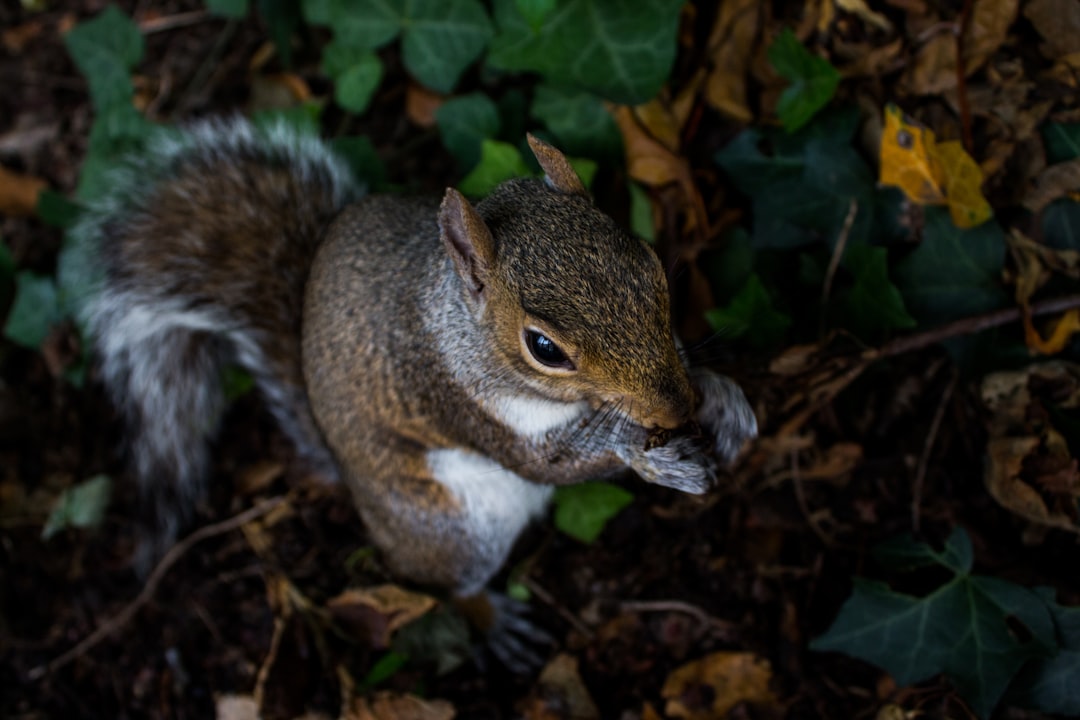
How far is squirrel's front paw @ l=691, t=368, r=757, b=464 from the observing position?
1.88 meters

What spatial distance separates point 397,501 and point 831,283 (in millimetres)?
1150

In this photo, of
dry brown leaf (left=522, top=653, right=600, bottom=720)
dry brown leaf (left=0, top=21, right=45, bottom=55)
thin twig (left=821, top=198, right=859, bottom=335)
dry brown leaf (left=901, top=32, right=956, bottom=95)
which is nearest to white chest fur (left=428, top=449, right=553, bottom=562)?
dry brown leaf (left=522, top=653, right=600, bottom=720)

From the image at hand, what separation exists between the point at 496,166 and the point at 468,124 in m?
0.26

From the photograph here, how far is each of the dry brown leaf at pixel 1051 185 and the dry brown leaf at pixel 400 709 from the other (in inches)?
70.3

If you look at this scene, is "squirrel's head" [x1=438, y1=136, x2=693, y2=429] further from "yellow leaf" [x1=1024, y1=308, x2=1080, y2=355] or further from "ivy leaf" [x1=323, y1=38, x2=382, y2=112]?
"ivy leaf" [x1=323, y1=38, x2=382, y2=112]

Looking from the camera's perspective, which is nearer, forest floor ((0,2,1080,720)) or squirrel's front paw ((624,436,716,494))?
squirrel's front paw ((624,436,716,494))

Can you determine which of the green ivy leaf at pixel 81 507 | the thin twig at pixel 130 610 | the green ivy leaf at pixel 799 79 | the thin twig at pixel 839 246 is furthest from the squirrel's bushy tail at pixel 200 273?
the thin twig at pixel 839 246

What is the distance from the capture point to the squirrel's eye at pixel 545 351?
157 centimetres

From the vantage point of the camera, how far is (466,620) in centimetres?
245

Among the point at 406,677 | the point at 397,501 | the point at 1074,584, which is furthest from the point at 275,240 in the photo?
the point at 1074,584

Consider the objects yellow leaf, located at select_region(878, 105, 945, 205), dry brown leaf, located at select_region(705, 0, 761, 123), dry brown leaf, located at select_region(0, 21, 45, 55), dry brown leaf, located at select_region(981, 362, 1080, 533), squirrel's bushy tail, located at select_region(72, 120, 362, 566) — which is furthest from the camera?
dry brown leaf, located at select_region(0, 21, 45, 55)

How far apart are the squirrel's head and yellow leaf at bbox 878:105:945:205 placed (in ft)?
2.46

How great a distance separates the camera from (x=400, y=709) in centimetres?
229

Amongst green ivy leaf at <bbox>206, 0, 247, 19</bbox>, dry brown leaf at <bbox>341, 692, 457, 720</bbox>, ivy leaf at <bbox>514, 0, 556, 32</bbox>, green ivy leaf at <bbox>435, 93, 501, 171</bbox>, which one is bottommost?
dry brown leaf at <bbox>341, 692, 457, 720</bbox>
